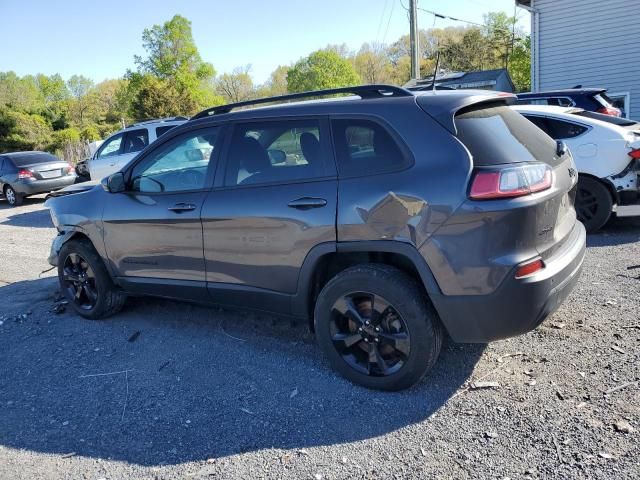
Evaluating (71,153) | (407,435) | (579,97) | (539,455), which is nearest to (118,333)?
(407,435)

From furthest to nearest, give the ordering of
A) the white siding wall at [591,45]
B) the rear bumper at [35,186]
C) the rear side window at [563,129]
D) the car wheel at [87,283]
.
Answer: the rear bumper at [35,186]
the white siding wall at [591,45]
the rear side window at [563,129]
the car wheel at [87,283]

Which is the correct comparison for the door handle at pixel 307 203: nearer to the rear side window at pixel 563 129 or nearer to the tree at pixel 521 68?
the rear side window at pixel 563 129

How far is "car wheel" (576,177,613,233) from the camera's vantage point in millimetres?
6551

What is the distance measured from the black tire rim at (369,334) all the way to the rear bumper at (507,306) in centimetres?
32

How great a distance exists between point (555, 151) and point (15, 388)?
415cm

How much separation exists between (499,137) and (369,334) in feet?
4.72

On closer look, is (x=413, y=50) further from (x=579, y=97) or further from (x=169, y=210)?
(x=169, y=210)

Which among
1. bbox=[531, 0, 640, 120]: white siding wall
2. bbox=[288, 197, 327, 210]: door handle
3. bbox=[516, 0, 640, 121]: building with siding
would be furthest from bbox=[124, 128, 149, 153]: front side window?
bbox=[531, 0, 640, 120]: white siding wall

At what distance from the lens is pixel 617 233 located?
6660 millimetres

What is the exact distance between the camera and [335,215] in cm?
336

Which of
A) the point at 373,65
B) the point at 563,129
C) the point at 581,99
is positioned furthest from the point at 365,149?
the point at 373,65

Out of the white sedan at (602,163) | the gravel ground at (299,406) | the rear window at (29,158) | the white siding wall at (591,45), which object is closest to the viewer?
the gravel ground at (299,406)

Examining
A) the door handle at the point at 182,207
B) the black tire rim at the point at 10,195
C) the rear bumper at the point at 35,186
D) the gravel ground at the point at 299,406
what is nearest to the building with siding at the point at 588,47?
the gravel ground at the point at 299,406

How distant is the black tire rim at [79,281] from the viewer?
504 cm
